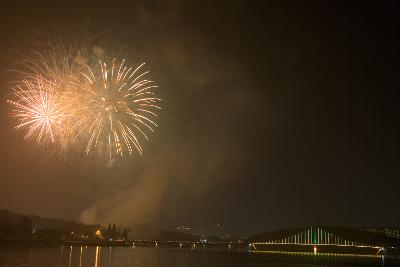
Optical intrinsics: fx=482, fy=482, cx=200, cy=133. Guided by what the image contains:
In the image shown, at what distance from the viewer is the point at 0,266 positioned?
1973 inches

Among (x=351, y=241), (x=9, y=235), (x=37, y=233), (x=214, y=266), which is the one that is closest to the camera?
(x=214, y=266)

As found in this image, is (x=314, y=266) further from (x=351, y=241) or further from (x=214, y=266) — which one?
(x=351, y=241)

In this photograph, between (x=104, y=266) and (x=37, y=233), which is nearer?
(x=104, y=266)

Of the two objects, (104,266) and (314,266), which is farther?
(314,266)

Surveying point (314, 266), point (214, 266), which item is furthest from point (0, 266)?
point (314, 266)

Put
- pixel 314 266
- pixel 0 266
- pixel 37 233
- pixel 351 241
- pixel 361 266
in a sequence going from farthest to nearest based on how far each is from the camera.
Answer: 1. pixel 351 241
2. pixel 37 233
3. pixel 361 266
4. pixel 314 266
5. pixel 0 266

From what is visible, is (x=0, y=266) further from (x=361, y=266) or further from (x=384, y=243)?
(x=384, y=243)

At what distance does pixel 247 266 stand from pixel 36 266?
108ft

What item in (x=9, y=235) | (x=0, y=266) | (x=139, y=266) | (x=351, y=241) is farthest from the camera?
(x=351, y=241)

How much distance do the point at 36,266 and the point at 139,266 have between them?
48.8 ft

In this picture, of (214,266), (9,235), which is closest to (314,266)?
(214,266)

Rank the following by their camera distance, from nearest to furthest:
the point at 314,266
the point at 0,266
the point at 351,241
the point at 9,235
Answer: the point at 0,266 → the point at 314,266 → the point at 9,235 → the point at 351,241

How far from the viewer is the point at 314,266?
80.4 m

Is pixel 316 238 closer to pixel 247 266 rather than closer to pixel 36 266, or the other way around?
pixel 247 266
